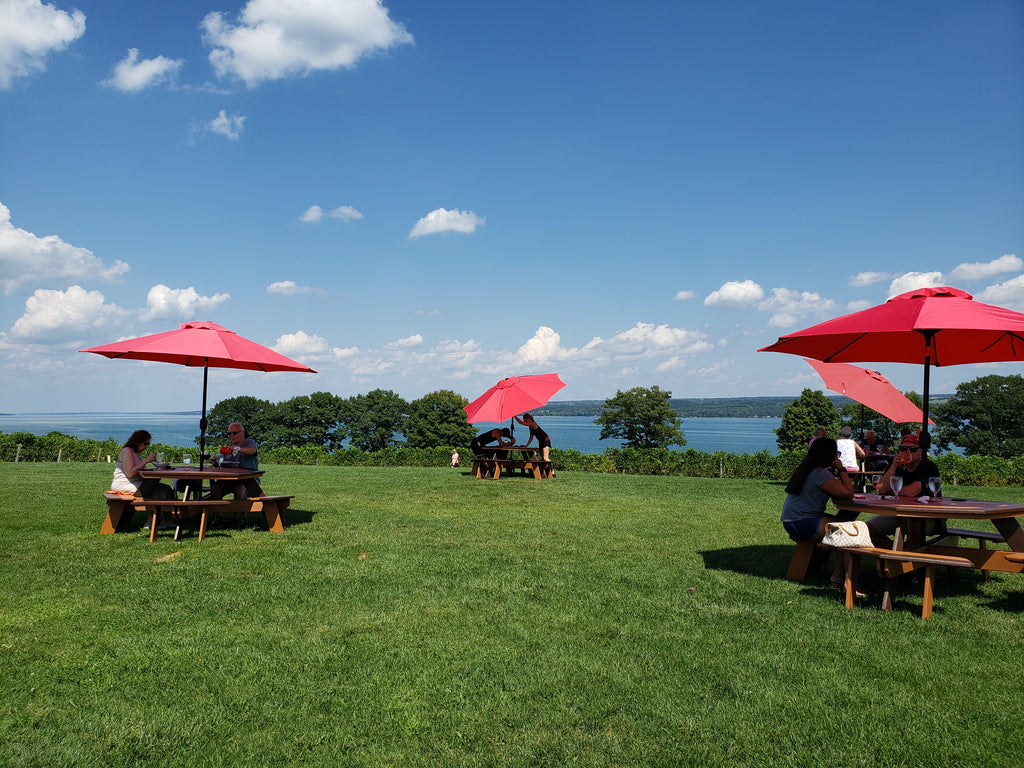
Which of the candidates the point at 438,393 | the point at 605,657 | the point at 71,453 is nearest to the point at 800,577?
the point at 605,657

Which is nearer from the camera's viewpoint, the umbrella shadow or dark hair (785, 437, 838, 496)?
dark hair (785, 437, 838, 496)

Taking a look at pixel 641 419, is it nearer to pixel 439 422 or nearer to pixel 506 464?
A: pixel 439 422

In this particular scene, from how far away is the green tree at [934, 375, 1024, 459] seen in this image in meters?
54.0

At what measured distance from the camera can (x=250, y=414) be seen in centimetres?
7600

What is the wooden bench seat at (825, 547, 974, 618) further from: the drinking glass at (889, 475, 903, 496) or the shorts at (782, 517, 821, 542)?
the drinking glass at (889, 475, 903, 496)

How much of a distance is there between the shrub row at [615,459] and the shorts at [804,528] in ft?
56.3

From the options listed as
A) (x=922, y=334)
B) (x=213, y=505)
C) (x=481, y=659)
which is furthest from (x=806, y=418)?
(x=481, y=659)

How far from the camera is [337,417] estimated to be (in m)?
76.4

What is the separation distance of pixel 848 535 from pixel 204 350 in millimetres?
7626

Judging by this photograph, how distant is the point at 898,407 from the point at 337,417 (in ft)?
227

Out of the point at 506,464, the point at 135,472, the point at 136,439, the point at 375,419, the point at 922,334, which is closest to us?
the point at 922,334

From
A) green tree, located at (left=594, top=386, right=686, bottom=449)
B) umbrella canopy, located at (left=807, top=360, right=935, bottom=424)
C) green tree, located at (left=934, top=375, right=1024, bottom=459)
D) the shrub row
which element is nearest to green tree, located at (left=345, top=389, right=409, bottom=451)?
green tree, located at (left=594, top=386, right=686, bottom=449)

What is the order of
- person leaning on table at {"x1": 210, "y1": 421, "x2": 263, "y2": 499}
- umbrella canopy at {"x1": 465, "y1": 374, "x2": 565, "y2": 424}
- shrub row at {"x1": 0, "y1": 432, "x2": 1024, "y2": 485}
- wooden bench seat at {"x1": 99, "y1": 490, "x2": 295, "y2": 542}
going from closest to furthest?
wooden bench seat at {"x1": 99, "y1": 490, "x2": 295, "y2": 542} → person leaning on table at {"x1": 210, "y1": 421, "x2": 263, "y2": 499} → umbrella canopy at {"x1": 465, "y1": 374, "x2": 565, "y2": 424} → shrub row at {"x1": 0, "y1": 432, "x2": 1024, "y2": 485}

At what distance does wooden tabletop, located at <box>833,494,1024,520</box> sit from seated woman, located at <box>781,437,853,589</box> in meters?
0.19
